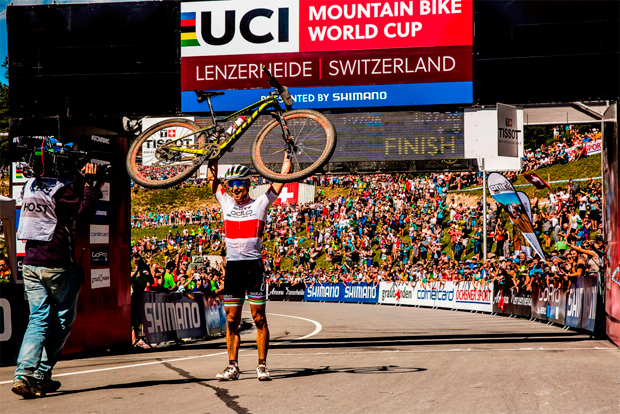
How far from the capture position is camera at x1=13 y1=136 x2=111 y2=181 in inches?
270

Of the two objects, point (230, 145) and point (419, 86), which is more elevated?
point (419, 86)

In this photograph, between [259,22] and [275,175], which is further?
[259,22]

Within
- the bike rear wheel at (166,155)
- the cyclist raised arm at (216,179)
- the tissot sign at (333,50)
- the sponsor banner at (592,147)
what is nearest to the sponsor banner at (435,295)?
the sponsor banner at (592,147)

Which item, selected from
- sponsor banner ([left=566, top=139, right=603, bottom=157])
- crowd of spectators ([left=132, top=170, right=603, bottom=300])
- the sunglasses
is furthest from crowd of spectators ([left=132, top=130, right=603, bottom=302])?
the sunglasses

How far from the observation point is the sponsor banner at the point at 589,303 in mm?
14859

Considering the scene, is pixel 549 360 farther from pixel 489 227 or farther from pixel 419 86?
pixel 489 227

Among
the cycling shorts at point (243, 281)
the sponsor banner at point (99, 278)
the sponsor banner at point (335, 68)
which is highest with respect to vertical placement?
the sponsor banner at point (335, 68)

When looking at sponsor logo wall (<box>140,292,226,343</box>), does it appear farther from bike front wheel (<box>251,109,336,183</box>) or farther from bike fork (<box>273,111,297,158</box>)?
bike fork (<box>273,111,297,158</box>)

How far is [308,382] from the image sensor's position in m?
7.32

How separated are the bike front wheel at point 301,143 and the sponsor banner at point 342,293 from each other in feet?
91.7

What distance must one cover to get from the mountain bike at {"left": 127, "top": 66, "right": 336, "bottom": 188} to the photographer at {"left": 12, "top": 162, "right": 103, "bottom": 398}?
6.74ft

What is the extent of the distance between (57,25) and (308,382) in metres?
8.16

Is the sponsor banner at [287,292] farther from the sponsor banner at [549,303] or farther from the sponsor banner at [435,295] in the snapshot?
the sponsor banner at [549,303]

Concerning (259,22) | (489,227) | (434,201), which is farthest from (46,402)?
(434,201)
